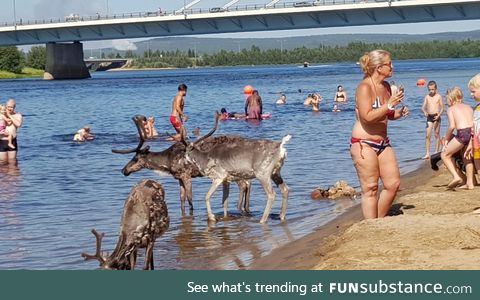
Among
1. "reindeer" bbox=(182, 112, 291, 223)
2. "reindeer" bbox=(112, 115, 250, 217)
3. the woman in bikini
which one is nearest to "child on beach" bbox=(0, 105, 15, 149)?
"reindeer" bbox=(112, 115, 250, 217)

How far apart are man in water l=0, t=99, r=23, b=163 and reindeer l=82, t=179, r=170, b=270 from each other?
1527 centimetres

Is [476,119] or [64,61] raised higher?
[476,119]

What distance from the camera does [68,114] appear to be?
49375 mm

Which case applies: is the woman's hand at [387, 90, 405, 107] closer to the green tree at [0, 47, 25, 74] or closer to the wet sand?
the wet sand

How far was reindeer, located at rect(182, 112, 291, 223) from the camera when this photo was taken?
13609mm

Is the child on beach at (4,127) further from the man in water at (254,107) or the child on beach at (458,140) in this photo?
the child on beach at (458,140)

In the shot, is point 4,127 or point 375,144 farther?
point 4,127

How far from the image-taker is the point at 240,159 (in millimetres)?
13664

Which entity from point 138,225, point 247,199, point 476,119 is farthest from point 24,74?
point 138,225

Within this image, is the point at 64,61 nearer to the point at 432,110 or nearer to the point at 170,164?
the point at 432,110

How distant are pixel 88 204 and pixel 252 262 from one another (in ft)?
20.7

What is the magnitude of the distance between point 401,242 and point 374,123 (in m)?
1.29

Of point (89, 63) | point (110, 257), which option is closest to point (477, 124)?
point (110, 257)
